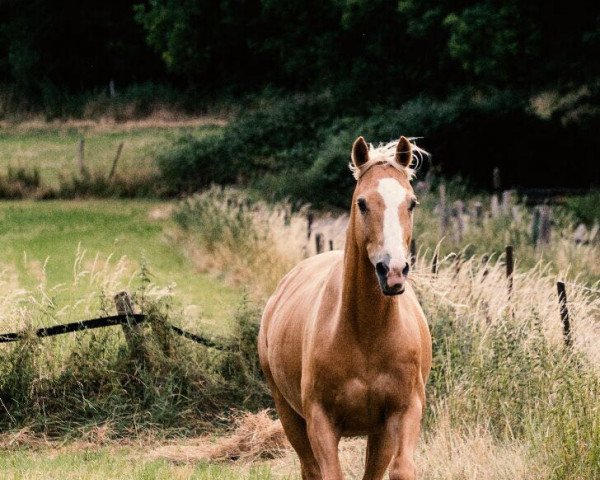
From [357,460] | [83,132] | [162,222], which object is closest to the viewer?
[357,460]

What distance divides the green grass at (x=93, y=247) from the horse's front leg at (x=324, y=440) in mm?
8363

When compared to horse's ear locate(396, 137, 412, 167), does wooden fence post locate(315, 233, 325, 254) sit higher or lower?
lower

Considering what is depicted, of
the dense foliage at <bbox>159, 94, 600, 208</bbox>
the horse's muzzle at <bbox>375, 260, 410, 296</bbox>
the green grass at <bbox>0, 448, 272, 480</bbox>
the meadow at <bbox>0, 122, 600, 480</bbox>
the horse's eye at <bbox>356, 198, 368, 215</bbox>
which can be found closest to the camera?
the horse's muzzle at <bbox>375, 260, 410, 296</bbox>

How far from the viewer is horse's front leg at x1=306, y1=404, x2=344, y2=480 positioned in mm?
6840

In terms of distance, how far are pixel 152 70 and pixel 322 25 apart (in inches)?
828

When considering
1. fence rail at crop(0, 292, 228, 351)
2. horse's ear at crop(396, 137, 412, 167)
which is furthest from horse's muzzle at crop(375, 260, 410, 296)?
fence rail at crop(0, 292, 228, 351)

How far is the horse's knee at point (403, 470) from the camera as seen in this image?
260 inches

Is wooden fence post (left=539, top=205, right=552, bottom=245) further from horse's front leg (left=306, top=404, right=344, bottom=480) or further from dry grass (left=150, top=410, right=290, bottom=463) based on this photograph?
horse's front leg (left=306, top=404, right=344, bottom=480)

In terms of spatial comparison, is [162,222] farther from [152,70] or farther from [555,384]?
[152,70]

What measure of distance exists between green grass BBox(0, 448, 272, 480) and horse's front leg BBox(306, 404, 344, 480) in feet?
6.10

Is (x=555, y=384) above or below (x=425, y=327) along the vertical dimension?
below

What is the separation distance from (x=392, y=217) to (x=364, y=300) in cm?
72

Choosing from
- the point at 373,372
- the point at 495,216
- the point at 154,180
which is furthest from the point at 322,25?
the point at 373,372

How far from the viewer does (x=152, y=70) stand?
209 ft
